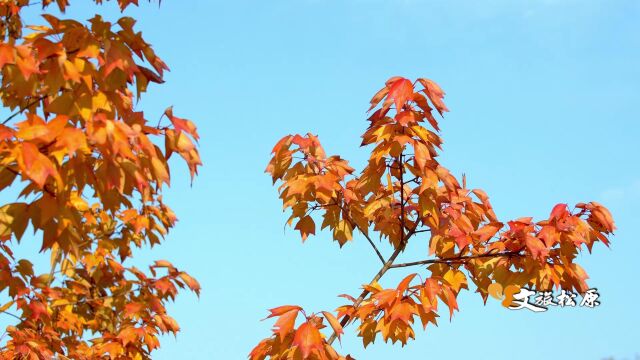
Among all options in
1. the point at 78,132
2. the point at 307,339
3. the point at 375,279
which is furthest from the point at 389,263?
the point at 78,132

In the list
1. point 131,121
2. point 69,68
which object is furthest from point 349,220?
point 69,68

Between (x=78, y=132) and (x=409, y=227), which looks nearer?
(x=78, y=132)

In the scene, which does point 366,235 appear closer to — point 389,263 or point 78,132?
point 389,263

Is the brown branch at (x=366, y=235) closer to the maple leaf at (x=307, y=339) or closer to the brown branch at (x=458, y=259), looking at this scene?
the brown branch at (x=458, y=259)

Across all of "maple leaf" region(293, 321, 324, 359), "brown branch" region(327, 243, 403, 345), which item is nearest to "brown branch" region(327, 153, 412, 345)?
"brown branch" region(327, 243, 403, 345)

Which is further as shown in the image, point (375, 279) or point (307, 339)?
point (375, 279)

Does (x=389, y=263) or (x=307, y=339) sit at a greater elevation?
Answer: (x=389, y=263)

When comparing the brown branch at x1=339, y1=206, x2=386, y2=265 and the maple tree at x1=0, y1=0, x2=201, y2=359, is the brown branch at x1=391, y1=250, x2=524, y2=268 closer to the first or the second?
the brown branch at x1=339, y1=206, x2=386, y2=265

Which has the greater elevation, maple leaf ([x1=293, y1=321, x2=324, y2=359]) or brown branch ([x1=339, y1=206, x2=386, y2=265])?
brown branch ([x1=339, y1=206, x2=386, y2=265])

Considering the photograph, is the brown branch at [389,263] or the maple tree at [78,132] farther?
the brown branch at [389,263]

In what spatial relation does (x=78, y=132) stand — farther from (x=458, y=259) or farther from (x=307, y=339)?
(x=458, y=259)

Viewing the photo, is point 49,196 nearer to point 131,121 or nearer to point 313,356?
point 131,121

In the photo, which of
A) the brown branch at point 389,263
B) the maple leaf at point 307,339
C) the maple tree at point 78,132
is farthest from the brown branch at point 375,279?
the maple tree at point 78,132

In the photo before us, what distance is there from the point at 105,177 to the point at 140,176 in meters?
0.19
